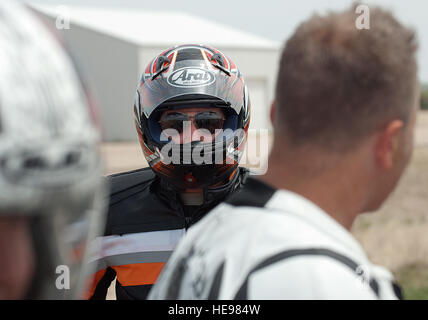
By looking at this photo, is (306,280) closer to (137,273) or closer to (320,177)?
(320,177)

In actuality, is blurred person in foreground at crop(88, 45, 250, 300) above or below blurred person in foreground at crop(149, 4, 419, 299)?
below

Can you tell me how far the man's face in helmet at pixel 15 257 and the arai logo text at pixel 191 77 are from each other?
92.6 inches

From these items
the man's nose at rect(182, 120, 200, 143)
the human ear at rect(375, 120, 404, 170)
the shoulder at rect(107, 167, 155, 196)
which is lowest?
the shoulder at rect(107, 167, 155, 196)

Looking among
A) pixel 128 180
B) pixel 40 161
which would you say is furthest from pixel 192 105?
pixel 40 161

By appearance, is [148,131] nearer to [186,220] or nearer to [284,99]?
[186,220]

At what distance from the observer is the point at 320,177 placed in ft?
4.92

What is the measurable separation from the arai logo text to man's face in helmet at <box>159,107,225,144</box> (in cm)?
16

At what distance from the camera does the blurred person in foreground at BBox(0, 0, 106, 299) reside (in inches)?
41.8

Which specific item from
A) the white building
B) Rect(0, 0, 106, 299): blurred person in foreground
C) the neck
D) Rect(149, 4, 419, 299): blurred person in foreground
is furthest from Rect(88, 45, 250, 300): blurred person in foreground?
the white building

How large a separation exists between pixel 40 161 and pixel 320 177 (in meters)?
0.73

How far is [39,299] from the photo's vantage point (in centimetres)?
118

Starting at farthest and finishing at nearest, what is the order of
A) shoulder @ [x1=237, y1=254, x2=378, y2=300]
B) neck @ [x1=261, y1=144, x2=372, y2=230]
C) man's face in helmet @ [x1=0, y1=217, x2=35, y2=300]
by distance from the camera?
neck @ [x1=261, y1=144, x2=372, y2=230], shoulder @ [x1=237, y1=254, x2=378, y2=300], man's face in helmet @ [x1=0, y1=217, x2=35, y2=300]

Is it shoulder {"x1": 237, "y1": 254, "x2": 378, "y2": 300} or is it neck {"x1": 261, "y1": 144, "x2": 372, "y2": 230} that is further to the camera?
neck {"x1": 261, "y1": 144, "x2": 372, "y2": 230}

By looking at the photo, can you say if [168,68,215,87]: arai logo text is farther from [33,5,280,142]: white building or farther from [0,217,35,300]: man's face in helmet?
[33,5,280,142]: white building
